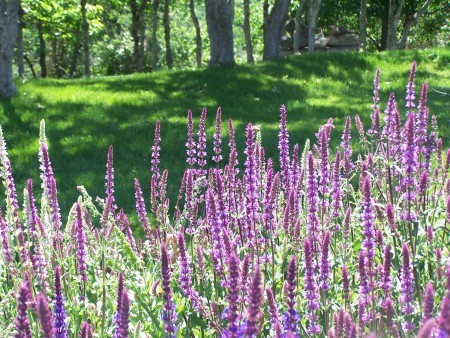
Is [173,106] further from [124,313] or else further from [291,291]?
[124,313]

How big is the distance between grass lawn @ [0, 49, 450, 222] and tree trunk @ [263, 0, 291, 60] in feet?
6.32

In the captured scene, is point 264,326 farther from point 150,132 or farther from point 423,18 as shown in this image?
point 423,18

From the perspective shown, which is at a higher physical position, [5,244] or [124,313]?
[124,313]

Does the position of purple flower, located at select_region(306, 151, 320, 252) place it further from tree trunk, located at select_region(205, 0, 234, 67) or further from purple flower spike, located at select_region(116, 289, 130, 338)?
tree trunk, located at select_region(205, 0, 234, 67)

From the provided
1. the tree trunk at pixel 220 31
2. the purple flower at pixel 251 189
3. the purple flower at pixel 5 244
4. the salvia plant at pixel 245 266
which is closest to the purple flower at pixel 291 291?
the salvia plant at pixel 245 266

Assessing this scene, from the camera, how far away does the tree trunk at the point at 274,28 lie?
1888cm

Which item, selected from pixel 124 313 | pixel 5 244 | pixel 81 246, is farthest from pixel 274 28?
pixel 124 313

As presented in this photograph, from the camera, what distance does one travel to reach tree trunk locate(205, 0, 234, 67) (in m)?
16.8

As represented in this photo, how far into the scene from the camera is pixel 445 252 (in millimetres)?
4117

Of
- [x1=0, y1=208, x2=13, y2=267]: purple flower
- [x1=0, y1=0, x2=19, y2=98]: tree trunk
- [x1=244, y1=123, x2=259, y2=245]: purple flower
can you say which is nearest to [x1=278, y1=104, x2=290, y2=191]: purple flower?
[x1=244, y1=123, x2=259, y2=245]: purple flower

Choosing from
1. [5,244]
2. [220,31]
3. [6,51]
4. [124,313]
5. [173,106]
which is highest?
[220,31]

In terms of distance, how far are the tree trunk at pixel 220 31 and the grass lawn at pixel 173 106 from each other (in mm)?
790

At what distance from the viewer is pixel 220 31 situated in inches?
672

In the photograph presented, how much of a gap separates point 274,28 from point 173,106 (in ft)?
22.4
